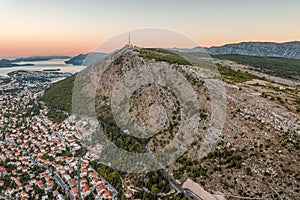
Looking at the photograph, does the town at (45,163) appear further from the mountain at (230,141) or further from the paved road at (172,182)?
the paved road at (172,182)

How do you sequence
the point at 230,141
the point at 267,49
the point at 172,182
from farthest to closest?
the point at 267,49
the point at 230,141
the point at 172,182

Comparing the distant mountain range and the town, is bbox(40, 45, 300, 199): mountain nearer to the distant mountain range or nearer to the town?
the town

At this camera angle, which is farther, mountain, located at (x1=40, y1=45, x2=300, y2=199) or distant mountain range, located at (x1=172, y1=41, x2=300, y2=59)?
distant mountain range, located at (x1=172, y1=41, x2=300, y2=59)

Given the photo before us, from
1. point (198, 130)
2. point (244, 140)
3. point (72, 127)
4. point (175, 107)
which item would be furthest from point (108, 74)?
point (244, 140)

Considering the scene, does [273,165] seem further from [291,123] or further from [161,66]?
[161,66]

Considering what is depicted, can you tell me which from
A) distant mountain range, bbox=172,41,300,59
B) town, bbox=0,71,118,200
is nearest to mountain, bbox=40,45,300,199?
town, bbox=0,71,118,200

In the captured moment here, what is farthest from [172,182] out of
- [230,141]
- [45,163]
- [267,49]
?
[267,49]

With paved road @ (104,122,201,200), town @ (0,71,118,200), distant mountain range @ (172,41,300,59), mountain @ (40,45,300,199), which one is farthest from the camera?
distant mountain range @ (172,41,300,59)

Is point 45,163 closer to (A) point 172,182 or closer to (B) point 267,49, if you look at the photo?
(A) point 172,182

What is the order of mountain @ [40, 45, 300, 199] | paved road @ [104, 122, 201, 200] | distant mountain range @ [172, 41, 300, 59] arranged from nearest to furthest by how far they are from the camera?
mountain @ [40, 45, 300, 199] → paved road @ [104, 122, 201, 200] → distant mountain range @ [172, 41, 300, 59]

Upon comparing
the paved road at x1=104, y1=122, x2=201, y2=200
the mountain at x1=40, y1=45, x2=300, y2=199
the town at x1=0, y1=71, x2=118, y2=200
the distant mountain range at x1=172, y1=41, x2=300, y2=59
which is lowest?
the town at x1=0, y1=71, x2=118, y2=200

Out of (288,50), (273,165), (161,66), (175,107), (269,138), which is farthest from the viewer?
(288,50)
